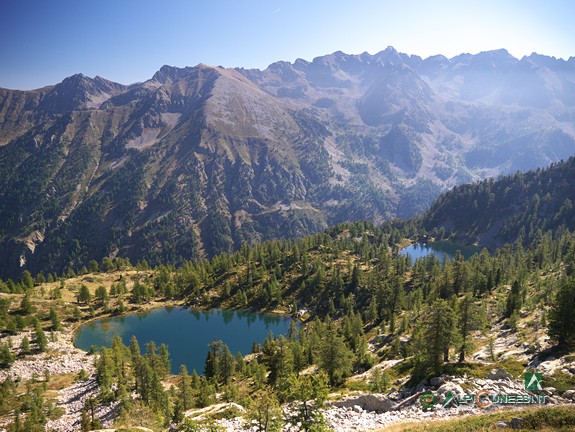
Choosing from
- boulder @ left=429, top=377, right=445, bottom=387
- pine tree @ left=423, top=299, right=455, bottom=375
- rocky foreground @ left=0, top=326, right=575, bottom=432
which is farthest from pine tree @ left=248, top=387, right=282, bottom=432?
pine tree @ left=423, top=299, right=455, bottom=375

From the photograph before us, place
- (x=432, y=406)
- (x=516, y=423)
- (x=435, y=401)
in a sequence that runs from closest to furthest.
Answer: (x=516, y=423), (x=432, y=406), (x=435, y=401)

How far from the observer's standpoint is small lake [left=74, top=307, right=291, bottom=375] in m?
134

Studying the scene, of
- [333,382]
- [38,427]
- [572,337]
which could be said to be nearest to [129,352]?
[38,427]

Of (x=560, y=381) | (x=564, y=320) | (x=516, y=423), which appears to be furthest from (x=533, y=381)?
(x=564, y=320)

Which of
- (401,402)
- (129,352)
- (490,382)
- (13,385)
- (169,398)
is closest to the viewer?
(490,382)

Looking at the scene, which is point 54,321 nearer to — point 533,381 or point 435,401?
point 435,401

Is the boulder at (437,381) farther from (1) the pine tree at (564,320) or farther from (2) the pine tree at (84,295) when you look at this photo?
(2) the pine tree at (84,295)

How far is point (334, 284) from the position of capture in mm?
167625

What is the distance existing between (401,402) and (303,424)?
1656 cm

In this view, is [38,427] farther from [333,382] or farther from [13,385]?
[333,382]

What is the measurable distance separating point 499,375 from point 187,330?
134m

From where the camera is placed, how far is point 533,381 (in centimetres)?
3788

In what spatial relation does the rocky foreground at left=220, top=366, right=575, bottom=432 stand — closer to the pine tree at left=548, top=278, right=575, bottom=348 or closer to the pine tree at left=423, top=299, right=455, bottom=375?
the pine tree at left=423, top=299, right=455, bottom=375

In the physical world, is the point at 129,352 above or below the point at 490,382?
below
